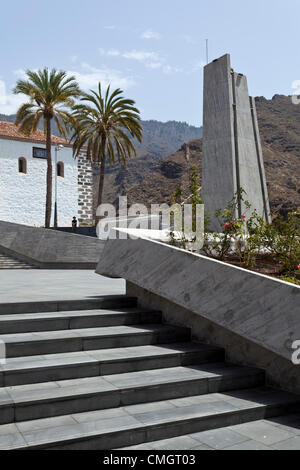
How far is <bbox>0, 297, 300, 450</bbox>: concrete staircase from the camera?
11.1 feet

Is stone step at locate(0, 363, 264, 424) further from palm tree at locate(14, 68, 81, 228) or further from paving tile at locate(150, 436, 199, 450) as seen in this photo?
palm tree at locate(14, 68, 81, 228)

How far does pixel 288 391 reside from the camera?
14.2 ft

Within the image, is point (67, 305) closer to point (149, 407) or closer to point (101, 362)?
point (101, 362)

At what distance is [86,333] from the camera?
473 cm

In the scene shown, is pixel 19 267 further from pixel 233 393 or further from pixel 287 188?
pixel 287 188

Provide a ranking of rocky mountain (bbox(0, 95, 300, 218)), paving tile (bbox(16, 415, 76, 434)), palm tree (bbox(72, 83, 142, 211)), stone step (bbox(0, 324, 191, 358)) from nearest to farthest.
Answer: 1. paving tile (bbox(16, 415, 76, 434))
2. stone step (bbox(0, 324, 191, 358))
3. palm tree (bbox(72, 83, 142, 211))
4. rocky mountain (bbox(0, 95, 300, 218))

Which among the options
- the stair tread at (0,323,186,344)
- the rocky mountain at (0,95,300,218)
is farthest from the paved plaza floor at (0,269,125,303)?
the rocky mountain at (0,95,300,218)

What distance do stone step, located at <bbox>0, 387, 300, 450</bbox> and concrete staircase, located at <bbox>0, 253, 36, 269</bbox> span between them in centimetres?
1338

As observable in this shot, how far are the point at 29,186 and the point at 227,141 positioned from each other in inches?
1321

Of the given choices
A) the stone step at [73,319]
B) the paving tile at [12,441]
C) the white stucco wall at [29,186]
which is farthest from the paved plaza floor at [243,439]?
the white stucco wall at [29,186]

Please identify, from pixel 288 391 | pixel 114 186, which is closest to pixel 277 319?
pixel 288 391

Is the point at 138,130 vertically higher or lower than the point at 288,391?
higher

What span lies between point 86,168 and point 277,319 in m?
41.1

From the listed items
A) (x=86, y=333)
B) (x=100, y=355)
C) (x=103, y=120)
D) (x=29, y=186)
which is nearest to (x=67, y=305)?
(x=86, y=333)
